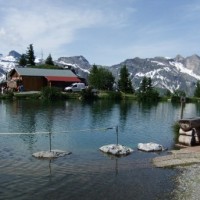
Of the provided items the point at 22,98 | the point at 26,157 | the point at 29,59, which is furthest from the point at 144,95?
the point at 26,157

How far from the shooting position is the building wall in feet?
436

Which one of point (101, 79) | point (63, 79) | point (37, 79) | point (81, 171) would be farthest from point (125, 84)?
point (81, 171)

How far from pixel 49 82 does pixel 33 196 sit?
373ft

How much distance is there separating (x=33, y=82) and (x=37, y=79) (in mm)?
1813

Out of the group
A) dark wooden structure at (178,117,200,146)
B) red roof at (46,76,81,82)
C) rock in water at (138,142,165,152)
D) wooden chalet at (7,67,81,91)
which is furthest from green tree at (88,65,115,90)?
rock in water at (138,142,165,152)

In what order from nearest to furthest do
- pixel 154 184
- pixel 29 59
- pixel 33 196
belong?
pixel 33 196
pixel 154 184
pixel 29 59

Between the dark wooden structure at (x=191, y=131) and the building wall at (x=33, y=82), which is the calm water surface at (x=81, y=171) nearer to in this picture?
the dark wooden structure at (x=191, y=131)

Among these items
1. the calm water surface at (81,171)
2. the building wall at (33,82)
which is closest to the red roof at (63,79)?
the building wall at (33,82)

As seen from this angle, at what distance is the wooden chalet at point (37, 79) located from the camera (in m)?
133

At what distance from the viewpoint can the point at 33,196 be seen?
2175 cm

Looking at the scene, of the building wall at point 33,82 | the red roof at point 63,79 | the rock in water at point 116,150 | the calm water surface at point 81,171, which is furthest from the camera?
the red roof at point 63,79

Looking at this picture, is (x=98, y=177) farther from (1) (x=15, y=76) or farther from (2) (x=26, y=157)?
(1) (x=15, y=76)

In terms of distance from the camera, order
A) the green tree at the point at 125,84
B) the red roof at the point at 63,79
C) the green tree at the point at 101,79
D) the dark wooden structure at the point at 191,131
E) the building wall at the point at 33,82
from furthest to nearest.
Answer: the green tree at the point at 101,79
the green tree at the point at 125,84
the red roof at the point at 63,79
the building wall at the point at 33,82
the dark wooden structure at the point at 191,131

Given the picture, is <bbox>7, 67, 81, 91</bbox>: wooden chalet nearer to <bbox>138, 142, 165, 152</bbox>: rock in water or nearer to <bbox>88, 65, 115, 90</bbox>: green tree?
<bbox>88, 65, 115, 90</bbox>: green tree
